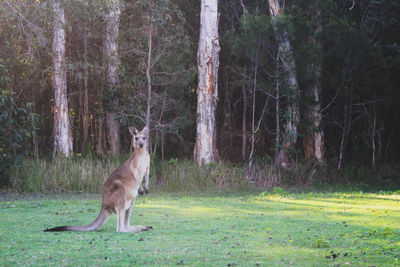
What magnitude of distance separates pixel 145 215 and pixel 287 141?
928cm

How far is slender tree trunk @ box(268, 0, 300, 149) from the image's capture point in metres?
16.0

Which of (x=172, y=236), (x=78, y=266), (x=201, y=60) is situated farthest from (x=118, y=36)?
(x=78, y=266)

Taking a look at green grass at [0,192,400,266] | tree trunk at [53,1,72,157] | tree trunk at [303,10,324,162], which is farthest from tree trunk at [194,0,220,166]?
green grass at [0,192,400,266]

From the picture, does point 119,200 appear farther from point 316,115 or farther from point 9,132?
point 316,115

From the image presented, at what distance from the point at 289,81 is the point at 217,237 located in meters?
11.5

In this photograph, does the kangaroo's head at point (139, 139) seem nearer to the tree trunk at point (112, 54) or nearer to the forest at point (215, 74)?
the forest at point (215, 74)

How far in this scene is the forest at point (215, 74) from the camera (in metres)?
15.4

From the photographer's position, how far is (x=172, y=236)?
5.93m

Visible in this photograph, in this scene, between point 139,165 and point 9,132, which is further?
point 9,132

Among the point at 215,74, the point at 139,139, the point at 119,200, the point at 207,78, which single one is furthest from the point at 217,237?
the point at 215,74

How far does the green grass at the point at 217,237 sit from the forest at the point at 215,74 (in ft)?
18.7

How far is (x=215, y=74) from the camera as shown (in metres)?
16.5

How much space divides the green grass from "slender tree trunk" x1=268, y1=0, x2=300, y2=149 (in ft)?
23.4

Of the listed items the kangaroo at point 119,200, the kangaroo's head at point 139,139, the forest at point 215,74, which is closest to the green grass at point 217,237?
the kangaroo at point 119,200
